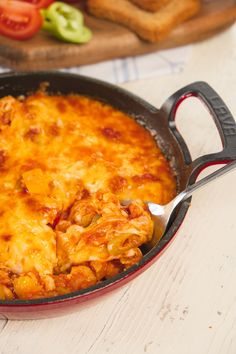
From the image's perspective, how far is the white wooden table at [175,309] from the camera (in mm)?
2139

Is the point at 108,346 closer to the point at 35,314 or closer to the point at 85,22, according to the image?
the point at 35,314

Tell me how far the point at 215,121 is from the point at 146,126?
382 mm

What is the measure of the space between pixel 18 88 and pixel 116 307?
4.07 feet

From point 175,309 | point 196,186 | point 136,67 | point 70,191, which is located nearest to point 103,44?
point 136,67

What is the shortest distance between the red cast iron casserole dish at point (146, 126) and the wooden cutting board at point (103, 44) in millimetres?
681

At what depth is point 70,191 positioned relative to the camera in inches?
92.0

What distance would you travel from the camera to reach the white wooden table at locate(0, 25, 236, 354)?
214 cm

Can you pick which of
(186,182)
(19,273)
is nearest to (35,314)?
(19,273)

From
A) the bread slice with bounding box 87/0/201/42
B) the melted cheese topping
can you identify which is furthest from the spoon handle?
the bread slice with bounding box 87/0/201/42

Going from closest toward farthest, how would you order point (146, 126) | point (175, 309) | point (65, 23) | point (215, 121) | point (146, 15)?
point (175, 309), point (215, 121), point (146, 126), point (65, 23), point (146, 15)

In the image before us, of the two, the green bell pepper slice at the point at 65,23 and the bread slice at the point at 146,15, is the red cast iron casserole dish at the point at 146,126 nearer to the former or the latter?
the green bell pepper slice at the point at 65,23

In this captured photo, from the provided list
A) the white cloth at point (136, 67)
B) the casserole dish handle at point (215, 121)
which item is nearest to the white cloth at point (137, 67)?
the white cloth at point (136, 67)

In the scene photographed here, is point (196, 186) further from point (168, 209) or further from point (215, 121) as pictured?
point (215, 121)

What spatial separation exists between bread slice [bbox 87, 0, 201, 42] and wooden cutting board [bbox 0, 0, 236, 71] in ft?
0.15
